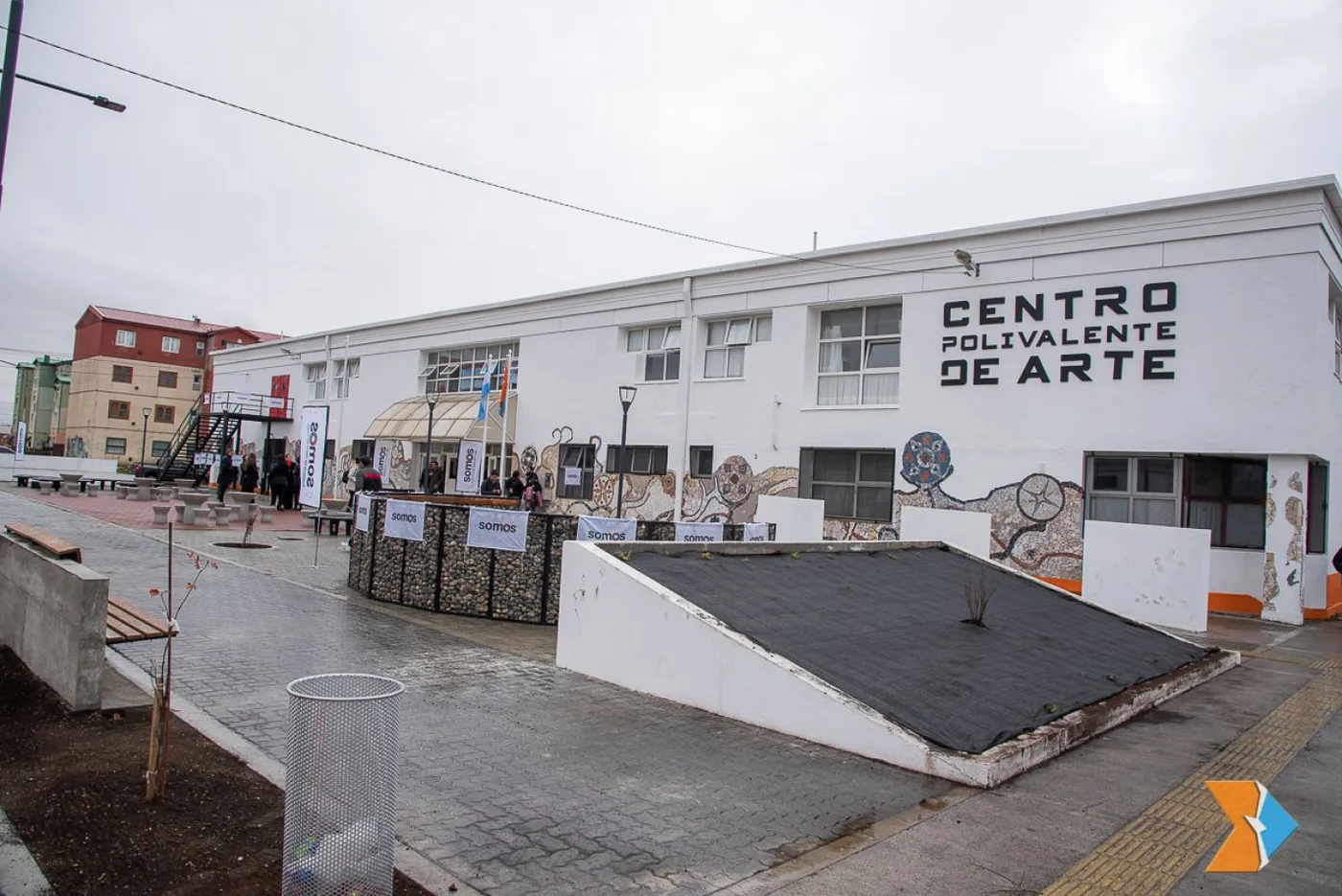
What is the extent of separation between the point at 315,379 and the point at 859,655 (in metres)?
38.0

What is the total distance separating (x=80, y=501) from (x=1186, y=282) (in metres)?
30.4

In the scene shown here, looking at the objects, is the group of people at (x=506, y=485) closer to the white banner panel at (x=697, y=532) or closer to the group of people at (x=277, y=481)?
the group of people at (x=277, y=481)

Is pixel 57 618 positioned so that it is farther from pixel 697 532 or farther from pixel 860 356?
pixel 860 356

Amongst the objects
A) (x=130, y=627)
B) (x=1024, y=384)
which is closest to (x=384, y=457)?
(x=1024, y=384)

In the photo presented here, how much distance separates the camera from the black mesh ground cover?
684cm

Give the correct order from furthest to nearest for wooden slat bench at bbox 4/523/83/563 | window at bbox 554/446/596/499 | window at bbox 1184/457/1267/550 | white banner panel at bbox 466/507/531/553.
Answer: window at bbox 554/446/596/499 < window at bbox 1184/457/1267/550 < white banner panel at bbox 466/507/531/553 < wooden slat bench at bbox 4/523/83/563

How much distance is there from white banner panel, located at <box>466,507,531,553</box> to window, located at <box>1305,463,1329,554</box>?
50.0 ft

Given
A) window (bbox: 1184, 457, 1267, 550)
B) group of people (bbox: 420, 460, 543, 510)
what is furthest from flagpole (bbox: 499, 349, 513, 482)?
window (bbox: 1184, 457, 1267, 550)

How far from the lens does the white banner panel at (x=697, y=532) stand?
43.1 ft

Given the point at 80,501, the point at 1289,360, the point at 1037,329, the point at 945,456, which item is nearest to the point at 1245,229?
the point at 1289,360

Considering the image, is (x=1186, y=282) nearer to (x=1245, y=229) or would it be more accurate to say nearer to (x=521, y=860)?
(x=1245, y=229)

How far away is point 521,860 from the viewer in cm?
425

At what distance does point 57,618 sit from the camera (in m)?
6.32

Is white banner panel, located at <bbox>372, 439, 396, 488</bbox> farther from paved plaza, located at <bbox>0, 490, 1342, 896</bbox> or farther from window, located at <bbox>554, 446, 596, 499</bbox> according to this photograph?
paved plaza, located at <bbox>0, 490, 1342, 896</bbox>
